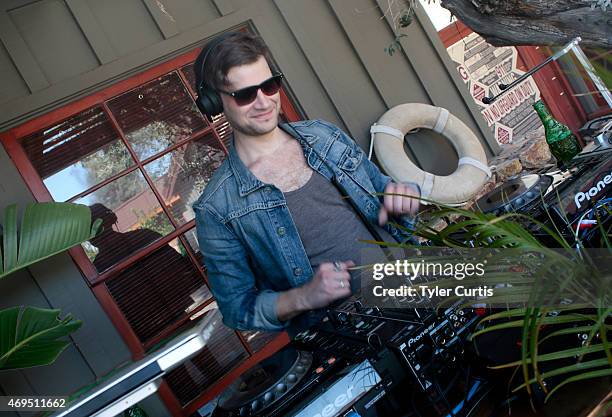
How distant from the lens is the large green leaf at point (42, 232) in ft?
6.78

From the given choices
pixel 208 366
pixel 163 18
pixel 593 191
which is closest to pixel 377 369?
pixel 593 191

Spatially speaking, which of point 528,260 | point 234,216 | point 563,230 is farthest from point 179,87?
point 528,260

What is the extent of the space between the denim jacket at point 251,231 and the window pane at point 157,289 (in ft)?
3.95

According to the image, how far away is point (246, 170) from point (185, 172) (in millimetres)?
1406

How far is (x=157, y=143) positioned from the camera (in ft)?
9.90

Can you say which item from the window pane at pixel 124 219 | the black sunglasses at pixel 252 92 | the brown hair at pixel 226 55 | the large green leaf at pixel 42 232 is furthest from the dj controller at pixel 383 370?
the window pane at pixel 124 219

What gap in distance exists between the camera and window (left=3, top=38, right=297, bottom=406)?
271cm

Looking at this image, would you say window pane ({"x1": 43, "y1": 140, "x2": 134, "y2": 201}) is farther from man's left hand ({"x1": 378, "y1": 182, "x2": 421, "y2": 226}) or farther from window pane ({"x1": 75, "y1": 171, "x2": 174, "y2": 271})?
man's left hand ({"x1": 378, "y1": 182, "x2": 421, "y2": 226})

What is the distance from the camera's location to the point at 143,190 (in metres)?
2.94

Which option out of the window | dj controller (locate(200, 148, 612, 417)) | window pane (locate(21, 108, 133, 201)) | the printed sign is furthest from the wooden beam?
Answer: the printed sign

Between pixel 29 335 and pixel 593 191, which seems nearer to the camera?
pixel 593 191

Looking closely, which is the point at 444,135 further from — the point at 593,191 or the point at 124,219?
the point at 124,219

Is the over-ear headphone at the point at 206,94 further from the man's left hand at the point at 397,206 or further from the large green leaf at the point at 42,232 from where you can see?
the large green leaf at the point at 42,232

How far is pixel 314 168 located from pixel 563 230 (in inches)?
31.0
